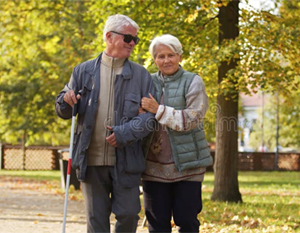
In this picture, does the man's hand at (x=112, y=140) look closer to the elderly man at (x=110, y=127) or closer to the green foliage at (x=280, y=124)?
the elderly man at (x=110, y=127)

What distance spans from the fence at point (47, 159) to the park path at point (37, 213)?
1440 centimetres

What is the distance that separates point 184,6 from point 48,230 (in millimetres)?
5607

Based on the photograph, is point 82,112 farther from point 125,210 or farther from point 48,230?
point 48,230

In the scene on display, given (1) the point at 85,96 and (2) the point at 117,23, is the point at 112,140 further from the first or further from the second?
(2) the point at 117,23

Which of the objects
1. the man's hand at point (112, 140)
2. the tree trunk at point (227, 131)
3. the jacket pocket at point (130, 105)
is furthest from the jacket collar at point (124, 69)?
the tree trunk at point (227, 131)

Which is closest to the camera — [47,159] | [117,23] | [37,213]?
[117,23]

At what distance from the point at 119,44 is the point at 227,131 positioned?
765cm

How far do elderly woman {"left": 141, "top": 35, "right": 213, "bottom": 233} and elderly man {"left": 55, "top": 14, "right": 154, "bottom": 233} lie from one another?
0.76 ft

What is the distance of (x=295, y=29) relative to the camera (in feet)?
34.8

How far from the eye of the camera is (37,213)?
10.5 m

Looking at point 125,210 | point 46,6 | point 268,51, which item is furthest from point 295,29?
point 46,6

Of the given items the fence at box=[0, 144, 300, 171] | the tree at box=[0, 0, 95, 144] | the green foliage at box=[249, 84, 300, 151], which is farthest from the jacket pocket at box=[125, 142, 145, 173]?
the fence at box=[0, 144, 300, 171]

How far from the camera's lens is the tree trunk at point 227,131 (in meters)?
12.0

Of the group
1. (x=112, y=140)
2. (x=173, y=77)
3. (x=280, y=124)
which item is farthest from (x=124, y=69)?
(x=280, y=124)
